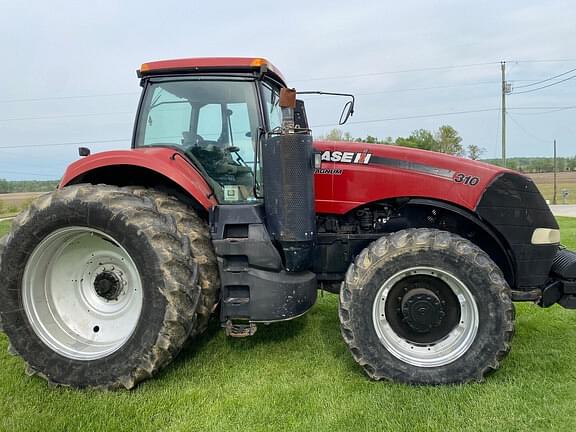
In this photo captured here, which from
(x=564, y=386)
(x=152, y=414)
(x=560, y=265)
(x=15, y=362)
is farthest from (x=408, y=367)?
(x=15, y=362)

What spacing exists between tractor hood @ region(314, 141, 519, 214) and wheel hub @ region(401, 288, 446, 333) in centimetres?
68

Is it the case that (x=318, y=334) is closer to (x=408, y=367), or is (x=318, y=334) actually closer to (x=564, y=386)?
(x=408, y=367)

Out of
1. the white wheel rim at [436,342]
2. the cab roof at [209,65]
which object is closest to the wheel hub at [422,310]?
the white wheel rim at [436,342]

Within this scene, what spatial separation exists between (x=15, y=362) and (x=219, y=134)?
2270mm

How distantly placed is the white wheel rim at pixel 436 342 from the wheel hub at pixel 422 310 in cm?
12

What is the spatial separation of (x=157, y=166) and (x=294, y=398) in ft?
5.73

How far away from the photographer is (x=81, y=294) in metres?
3.44

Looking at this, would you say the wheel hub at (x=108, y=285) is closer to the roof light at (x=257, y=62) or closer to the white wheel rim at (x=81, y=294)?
the white wheel rim at (x=81, y=294)

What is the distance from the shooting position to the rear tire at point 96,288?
3000 mm

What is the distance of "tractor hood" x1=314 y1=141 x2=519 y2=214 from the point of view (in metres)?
3.28

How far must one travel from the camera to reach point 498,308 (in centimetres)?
298

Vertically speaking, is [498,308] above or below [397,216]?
below

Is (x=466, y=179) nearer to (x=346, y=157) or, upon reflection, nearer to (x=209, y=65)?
(x=346, y=157)

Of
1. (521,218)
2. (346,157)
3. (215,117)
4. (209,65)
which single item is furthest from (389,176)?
(209,65)
